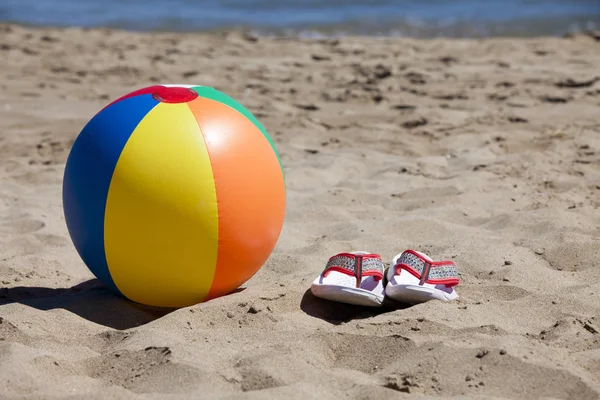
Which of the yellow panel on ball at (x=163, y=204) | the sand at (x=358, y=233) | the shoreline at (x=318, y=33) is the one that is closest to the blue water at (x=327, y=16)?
the shoreline at (x=318, y=33)

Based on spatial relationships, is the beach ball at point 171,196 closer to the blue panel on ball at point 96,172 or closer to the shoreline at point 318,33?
the blue panel on ball at point 96,172

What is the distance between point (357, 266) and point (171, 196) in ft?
3.02

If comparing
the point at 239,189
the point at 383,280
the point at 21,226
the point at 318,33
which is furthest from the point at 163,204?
the point at 318,33

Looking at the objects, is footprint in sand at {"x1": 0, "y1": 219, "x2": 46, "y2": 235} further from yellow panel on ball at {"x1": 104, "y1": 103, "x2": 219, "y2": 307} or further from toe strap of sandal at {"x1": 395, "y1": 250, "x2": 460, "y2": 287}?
toe strap of sandal at {"x1": 395, "y1": 250, "x2": 460, "y2": 287}

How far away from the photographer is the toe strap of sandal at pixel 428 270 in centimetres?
357

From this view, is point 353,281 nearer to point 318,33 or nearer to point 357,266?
point 357,266

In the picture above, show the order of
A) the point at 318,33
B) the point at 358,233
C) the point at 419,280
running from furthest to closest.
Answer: the point at 318,33 < the point at 358,233 < the point at 419,280

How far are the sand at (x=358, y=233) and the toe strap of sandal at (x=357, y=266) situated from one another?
0.52 ft

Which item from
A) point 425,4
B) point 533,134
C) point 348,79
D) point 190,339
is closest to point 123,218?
point 190,339

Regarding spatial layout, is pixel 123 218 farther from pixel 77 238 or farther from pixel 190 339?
pixel 190 339

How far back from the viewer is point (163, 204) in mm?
3252

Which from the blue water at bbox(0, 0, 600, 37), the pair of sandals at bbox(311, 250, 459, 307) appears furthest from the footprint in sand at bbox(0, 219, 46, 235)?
the blue water at bbox(0, 0, 600, 37)

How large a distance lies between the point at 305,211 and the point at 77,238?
1.86 metres

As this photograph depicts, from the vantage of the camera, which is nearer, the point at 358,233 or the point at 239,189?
the point at 239,189
